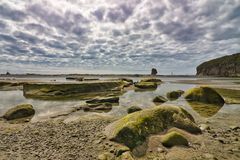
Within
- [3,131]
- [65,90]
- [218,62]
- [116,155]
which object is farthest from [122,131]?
[218,62]

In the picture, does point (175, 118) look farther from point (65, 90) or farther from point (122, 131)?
point (65, 90)

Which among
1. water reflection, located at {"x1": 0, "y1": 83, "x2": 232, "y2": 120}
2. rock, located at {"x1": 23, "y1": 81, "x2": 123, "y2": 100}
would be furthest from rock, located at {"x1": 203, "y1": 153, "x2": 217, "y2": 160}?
rock, located at {"x1": 23, "y1": 81, "x2": 123, "y2": 100}

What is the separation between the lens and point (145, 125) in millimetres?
9922

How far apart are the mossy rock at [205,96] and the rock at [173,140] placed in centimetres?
1434

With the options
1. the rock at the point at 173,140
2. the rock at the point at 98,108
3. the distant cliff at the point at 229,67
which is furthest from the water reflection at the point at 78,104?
the distant cliff at the point at 229,67

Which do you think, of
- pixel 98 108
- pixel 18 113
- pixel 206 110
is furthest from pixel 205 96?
pixel 18 113

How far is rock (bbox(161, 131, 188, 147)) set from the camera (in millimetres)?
9094

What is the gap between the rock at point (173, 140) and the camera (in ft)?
29.8

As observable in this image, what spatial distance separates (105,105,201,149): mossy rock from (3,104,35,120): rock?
7.87 metres

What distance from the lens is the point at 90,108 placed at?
18.7 meters

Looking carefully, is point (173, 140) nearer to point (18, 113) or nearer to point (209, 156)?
point (209, 156)

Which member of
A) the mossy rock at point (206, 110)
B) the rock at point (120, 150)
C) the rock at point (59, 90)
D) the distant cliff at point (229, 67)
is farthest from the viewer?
the distant cliff at point (229, 67)

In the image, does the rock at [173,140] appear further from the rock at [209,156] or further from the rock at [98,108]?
the rock at [98,108]

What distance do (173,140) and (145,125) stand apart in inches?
55.0
